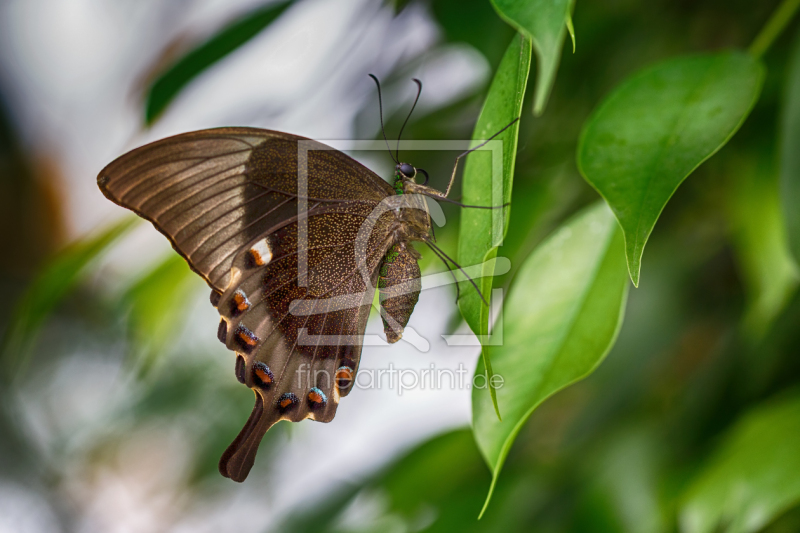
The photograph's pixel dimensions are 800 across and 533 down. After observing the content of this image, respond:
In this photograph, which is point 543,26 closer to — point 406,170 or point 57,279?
point 406,170

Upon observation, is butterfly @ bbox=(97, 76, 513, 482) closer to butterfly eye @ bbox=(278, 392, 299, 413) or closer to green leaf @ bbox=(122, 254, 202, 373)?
butterfly eye @ bbox=(278, 392, 299, 413)

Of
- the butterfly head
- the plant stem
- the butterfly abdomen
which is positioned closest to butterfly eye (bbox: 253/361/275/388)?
the butterfly abdomen

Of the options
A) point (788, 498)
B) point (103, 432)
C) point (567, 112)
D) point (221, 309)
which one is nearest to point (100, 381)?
point (103, 432)

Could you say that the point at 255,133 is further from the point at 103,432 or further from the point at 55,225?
the point at 55,225

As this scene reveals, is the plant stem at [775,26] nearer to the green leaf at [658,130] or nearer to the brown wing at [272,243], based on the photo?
the green leaf at [658,130]

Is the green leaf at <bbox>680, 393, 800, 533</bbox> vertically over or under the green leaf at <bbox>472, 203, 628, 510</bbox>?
under

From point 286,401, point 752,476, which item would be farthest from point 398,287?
point 752,476
